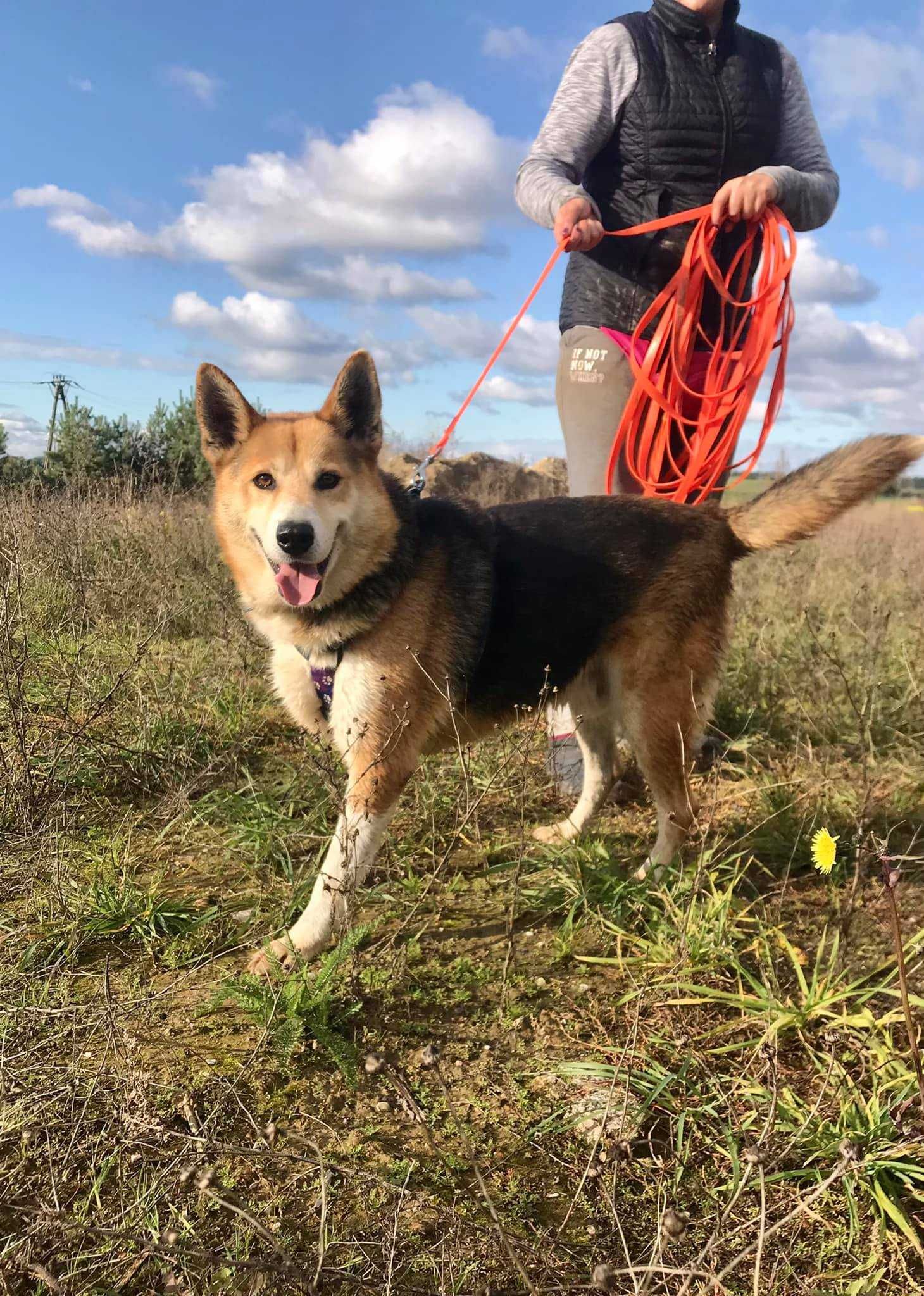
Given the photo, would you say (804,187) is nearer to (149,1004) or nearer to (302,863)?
(302,863)

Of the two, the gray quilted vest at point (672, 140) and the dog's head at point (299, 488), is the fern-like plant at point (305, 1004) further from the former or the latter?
the gray quilted vest at point (672, 140)

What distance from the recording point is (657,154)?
11.3ft

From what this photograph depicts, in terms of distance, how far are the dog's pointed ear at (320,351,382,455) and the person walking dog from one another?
3.61ft

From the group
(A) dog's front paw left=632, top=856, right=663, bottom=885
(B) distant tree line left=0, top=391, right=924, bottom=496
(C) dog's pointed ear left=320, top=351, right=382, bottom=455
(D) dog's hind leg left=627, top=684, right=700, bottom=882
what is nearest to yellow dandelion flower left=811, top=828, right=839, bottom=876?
(A) dog's front paw left=632, top=856, right=663, bottom=885

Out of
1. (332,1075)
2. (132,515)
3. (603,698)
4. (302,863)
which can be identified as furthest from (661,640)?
(132,515)

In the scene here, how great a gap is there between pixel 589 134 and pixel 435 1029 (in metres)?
3.74

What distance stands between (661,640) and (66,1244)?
2.63 meters

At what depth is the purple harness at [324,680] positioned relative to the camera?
276 centimetres

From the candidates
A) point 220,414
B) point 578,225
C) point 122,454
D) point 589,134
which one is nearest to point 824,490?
point 578,225

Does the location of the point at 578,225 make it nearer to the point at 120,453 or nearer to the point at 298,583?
the point at 298,583

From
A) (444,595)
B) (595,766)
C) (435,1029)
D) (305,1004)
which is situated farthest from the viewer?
(595,766)

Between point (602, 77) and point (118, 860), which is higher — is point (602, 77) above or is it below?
above

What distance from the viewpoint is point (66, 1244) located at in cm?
153

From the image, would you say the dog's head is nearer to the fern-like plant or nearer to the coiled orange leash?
the coiled orange leash
